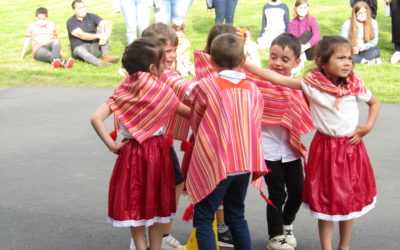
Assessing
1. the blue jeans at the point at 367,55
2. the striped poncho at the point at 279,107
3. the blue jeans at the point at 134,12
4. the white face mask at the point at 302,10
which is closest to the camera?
the striped poncho at the point at 279,107

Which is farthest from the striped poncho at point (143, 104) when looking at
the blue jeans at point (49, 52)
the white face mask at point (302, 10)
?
the blue jeans at point (49, 52)

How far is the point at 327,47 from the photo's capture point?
13.5 ft

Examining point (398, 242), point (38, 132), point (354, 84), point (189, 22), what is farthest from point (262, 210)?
point (189, 22)

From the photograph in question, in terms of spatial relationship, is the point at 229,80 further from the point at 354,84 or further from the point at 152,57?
the point at 354,84

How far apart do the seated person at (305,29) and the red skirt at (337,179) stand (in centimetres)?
762

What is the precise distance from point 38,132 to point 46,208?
2590mm

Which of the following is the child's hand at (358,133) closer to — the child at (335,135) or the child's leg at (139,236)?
the child at (335,135)

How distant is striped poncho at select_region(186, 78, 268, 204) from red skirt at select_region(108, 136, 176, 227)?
360mm

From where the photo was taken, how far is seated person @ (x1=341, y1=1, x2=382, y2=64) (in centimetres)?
1149

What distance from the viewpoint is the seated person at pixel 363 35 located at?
37.7ft

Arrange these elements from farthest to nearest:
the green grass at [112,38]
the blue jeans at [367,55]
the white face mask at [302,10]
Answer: the white face mask at [302,10]
the blue jeans at [367,55]
the green grass at [112,38]

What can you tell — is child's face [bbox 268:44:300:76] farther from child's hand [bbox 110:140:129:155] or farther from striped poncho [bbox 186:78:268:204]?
child's hand [bbox 110:140:129:155]

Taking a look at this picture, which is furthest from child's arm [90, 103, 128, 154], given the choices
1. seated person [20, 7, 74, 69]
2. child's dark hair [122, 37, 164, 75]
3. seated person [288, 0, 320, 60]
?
seated person [20, 7, 74, 69]

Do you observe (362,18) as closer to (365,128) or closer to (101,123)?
(365,128)
